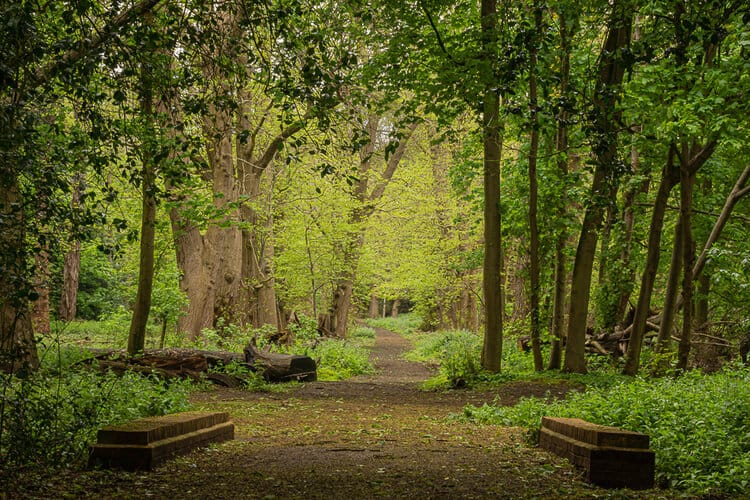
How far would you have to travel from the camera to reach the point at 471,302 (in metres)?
35.7

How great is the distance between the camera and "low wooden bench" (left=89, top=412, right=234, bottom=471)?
5754 mm

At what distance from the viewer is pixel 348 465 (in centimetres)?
662

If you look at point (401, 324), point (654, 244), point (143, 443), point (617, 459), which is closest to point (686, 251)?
point (654, 244)

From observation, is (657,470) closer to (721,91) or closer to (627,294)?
(721,91)

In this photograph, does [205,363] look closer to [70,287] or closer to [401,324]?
[70,287]

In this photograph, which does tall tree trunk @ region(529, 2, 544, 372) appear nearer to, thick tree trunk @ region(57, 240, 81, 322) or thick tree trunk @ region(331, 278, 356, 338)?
thick tree trunk @ region(331, 278, 356, 338)

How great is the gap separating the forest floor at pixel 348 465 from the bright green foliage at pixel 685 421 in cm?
45

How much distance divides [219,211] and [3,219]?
34.6 ft

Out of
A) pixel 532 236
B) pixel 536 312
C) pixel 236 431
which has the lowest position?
pixel 236 431

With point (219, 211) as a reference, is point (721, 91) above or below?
above

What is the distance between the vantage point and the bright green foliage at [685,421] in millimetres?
5762

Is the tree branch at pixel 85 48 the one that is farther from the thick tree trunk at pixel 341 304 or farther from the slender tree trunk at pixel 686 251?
the thick tree trunk at pixel 341 304

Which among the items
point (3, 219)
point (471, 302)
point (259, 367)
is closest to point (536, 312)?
point (259, 367)

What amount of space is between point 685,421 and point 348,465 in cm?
378
